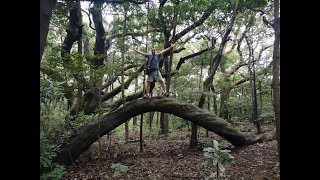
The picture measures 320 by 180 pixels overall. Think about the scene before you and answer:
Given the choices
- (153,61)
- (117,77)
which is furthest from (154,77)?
(117,77)

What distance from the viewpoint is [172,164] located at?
7.78 metres

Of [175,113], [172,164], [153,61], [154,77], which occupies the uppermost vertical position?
[153,61]

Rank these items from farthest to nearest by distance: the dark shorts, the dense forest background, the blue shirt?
1. the dark shorts
2. the blue shirt
3. the dense forest background

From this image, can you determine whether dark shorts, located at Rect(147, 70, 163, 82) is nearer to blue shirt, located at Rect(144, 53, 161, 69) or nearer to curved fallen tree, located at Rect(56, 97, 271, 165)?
blue shirt, located at Rect(144, 53, 161, 69)

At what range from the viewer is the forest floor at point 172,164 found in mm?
6738

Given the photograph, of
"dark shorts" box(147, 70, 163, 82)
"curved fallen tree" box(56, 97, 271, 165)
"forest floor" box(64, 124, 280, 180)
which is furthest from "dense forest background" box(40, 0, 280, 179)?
"dark shorts" box(147, 70, 163, 82)

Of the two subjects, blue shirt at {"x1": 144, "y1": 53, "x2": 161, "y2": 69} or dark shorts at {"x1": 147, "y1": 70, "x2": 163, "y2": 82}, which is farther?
dark shorts at {"x1": 147, "y1": 70, "x2": 163, "y2": 82}

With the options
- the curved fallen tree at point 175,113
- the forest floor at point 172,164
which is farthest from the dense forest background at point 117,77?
A: the forest floor at point 172,164

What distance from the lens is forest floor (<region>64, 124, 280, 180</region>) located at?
6.74 metres

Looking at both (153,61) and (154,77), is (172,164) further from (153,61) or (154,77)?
(153,61)

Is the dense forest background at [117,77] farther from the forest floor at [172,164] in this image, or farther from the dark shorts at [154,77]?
the dark shorts at [154,77]

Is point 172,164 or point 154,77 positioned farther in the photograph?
point 154,77
